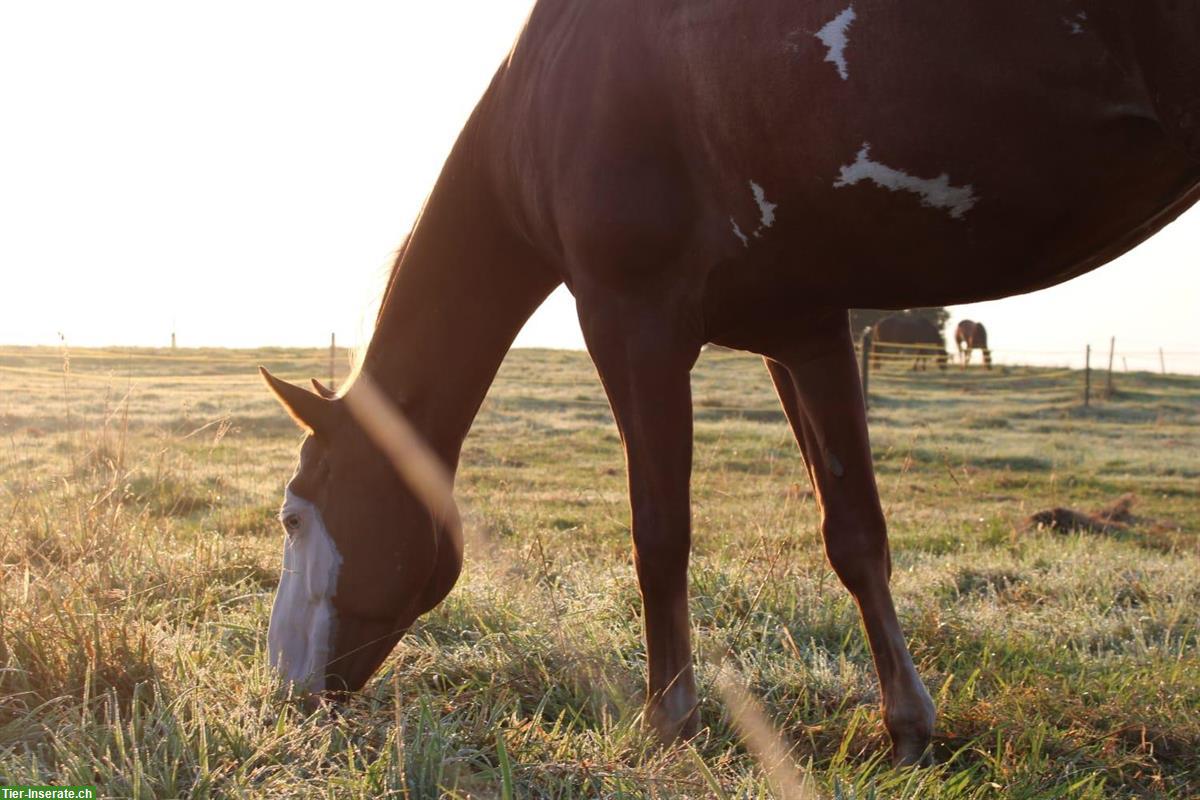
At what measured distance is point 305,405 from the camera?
296cm

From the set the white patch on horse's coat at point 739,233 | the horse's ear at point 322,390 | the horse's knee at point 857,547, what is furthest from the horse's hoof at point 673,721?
the horse's ear at point 322,390

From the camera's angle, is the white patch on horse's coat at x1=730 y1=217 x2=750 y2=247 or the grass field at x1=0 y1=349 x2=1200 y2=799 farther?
the white patch on horse's coat at x1=730 y1=217 x2=750 y2=247

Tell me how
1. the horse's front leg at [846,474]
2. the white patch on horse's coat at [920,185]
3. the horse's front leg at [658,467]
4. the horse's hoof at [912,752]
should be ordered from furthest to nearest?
the horse's front leg at [846,474] → the horse's hoof at [912,752] → the horse's front leg at [658,467] → the white patch on horse's coat at [920,185]

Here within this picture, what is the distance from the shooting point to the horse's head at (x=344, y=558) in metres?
2.83

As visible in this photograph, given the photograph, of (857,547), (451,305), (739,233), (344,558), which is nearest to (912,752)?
(857,547)

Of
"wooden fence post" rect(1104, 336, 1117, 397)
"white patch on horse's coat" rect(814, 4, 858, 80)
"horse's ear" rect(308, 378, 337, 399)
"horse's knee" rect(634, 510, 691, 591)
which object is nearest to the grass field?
"horse's knee" rect(634, 510, 691, 591)

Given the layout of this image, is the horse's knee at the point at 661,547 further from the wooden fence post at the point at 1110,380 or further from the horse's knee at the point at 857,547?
the wooden fence post at the point at 1110,380

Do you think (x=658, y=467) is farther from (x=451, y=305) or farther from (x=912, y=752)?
(x=912, y=752)

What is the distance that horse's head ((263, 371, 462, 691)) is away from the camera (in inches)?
111

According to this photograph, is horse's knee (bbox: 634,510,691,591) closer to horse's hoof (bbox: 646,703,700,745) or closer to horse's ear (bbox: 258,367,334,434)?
horse's hoof (bbox: 646,703,700,745)

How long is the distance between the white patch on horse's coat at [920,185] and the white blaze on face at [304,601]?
1805 millimetres

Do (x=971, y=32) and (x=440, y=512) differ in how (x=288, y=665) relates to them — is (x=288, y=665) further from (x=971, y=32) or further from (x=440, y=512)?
(x=971, y=32)

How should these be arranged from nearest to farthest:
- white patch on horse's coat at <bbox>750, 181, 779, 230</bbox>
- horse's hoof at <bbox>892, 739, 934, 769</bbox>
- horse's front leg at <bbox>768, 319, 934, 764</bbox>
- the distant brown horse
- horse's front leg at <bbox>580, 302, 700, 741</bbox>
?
white patch on horse's coat at <bbox>750, 181, 779, 230</bbox> → horse's front leg at <bbox>580, 302, 700, 741</bbox> → horse's hoof at <bbox>892, 739, 934, 769</bbox> → horse's front leg at <bbox>768, 319, 934, 764</bbox> → the distant brown horse

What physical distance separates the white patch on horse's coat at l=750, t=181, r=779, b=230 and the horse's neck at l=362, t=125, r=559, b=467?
930 millimetres
